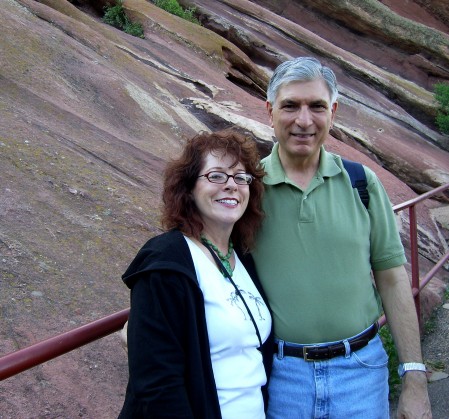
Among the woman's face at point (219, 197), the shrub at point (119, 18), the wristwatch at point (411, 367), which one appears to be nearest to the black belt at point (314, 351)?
the wristwatch at point (411, 367)

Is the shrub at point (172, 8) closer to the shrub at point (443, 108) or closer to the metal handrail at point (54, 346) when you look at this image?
the shrub at point (443, 108)

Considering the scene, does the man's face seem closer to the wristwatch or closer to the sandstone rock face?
the wristwatch

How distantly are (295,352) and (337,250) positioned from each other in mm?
398

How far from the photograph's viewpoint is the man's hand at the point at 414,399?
2270mm

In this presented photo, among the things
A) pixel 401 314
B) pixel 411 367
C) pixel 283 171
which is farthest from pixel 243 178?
pixel 411 367

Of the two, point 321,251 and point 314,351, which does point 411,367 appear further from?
point 321,251

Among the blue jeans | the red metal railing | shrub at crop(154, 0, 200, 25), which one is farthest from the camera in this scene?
shrub at crop(154, 0, 200, 25)

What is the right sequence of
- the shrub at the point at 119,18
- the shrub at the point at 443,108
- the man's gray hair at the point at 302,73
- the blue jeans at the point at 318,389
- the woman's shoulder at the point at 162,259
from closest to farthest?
1. the woman's shoulder at the point at 162,259
2. the blue jeans at the point at 318,389
3. the man's gray hair at the point at 302,73
4. the shrub at the point at 119,18
5. the shrub at the point at 443,108

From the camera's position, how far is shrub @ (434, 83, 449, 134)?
16.4 meters

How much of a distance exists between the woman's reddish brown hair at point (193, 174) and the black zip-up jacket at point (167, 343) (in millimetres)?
232

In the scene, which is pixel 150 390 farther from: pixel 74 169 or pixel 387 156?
pixel 387 156

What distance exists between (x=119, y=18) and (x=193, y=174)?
12570 millimetres

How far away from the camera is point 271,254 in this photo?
219 centimetres

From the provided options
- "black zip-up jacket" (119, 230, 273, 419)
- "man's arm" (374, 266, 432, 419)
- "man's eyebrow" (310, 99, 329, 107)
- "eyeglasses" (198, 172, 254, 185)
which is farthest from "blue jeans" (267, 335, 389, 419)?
"man's eyebrow" (310, 99, 329, 107)
